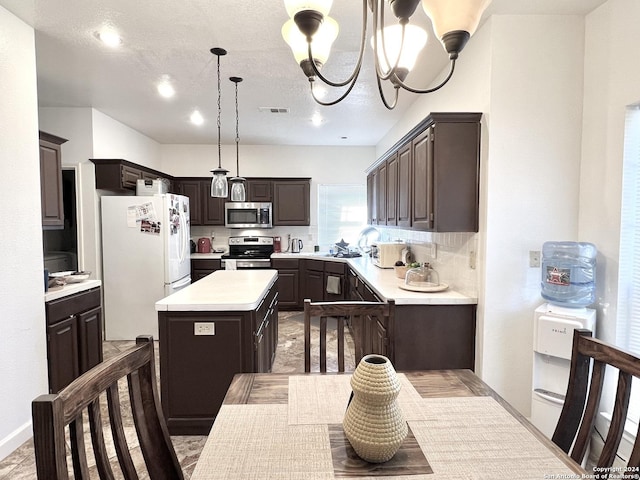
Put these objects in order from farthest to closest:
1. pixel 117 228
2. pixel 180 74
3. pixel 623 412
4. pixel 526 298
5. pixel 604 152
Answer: pixel 117 228 → pixel 180 74 → pixel 526 298 → pixel 604 152 → pixel 623 412

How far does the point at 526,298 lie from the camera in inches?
92.0

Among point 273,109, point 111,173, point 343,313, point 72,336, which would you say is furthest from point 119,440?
point 111,173

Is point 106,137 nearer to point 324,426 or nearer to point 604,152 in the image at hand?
point 324,426

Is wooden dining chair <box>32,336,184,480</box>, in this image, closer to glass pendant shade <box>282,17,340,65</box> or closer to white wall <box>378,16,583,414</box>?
glass pendant shade <box>282,17,340,65</box>

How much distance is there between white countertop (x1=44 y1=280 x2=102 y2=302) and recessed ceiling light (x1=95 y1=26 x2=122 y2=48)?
6.02 feet

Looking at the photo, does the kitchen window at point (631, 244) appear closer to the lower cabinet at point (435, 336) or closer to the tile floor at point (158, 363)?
the lower cabinet at point (435, 336)

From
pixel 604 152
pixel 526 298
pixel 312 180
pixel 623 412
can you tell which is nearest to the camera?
pixel 623 412

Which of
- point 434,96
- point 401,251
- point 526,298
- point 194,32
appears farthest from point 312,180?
point 526,298

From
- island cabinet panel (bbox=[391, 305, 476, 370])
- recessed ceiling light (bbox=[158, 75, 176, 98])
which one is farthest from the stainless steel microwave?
island cabinet panel (bbox=[391, 305, 476, 370])

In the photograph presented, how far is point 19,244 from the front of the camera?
2.32 metres

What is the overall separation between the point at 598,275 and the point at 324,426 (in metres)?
1.97

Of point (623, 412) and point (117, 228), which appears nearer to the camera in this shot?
point (623, 412)

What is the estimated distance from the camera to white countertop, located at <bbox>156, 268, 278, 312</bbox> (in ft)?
7.33

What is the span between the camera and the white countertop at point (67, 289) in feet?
8.57
